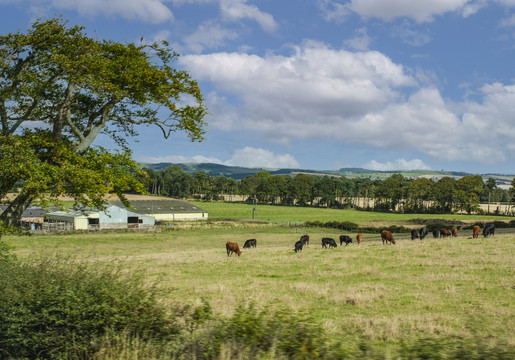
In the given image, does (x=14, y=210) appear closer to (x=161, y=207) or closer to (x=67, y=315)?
(x=67, y=315)

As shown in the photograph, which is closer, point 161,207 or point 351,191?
point 161,207

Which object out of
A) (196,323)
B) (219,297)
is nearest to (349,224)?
(219,297)

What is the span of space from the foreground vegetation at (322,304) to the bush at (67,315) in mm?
63

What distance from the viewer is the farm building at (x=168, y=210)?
99000 millimetres

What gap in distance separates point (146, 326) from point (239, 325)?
5.58 feet

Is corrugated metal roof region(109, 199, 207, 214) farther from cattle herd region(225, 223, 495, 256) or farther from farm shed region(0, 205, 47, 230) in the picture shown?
cattle herd region(225, 223, 495, 256)

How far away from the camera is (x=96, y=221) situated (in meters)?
73.9

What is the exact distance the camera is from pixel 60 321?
22.6 feet

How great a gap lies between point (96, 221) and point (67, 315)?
71.7 m

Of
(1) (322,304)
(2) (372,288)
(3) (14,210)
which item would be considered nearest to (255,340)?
(1) (322,304)

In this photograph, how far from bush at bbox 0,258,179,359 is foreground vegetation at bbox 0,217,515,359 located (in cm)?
6

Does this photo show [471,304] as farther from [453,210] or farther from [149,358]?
[453,210]

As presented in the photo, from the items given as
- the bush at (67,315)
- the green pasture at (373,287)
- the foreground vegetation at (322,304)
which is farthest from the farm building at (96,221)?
the bush at (67,315)

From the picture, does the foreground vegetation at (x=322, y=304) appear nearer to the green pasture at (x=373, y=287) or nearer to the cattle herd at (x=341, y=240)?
the green pasture at (x=373, y=287)
